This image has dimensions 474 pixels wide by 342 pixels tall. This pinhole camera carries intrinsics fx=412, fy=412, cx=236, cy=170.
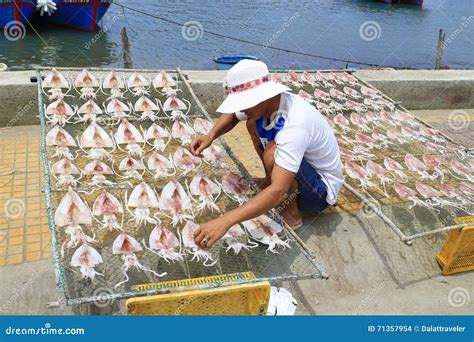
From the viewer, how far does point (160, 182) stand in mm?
3920

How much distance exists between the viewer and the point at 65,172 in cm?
356

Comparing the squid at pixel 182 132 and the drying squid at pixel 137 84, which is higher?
the drying squid at pixel 137 84

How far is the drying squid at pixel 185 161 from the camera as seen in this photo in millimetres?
4000

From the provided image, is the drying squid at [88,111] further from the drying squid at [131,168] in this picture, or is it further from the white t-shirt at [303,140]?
the white t-shirt at [303,140]

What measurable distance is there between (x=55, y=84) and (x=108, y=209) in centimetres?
217

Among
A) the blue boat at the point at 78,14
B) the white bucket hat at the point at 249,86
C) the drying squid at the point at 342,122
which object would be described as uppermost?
the white bucket hat at the point at 249,86

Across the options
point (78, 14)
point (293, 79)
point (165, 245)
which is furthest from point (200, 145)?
point (78, 14)

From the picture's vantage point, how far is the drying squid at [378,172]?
4.34m

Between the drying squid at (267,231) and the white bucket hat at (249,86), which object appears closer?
the white bucket hat at (249,86)

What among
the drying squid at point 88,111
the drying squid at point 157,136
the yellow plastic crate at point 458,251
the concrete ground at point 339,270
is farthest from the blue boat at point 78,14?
the yellow plastic crate at point 458,251

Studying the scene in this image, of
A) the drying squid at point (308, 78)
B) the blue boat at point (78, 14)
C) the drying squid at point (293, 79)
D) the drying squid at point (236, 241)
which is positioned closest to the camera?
the drying squid at point (236, 241)

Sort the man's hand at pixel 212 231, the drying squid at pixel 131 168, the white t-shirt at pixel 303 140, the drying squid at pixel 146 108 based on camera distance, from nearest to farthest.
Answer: the man's hand at pixel 212 231
the white t-shirt at pixel 303 140
the drying squid at pixel 131 168
the drying squid at pixel 146 108

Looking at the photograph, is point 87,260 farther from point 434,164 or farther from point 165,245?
point 434,164

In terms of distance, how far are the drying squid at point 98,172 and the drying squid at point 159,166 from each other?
1.21ft
